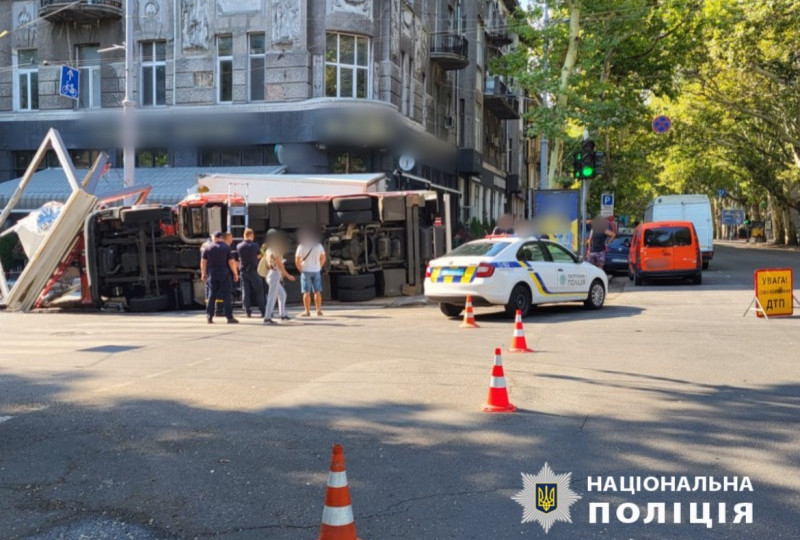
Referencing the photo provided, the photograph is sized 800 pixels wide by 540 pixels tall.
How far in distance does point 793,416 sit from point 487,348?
14.7ft

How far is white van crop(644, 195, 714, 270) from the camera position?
30.1 m

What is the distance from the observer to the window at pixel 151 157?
28453 mm

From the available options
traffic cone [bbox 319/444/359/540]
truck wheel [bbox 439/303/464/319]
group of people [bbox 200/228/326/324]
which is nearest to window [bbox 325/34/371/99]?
group of people [bbox 200/228/326/324]

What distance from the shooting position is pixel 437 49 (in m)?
33.0

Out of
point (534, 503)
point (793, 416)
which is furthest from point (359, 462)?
point (793, 416)

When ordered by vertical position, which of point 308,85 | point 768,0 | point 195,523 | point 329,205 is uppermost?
point 768,0

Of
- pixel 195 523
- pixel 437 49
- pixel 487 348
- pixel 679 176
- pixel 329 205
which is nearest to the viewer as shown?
pixel 195 523

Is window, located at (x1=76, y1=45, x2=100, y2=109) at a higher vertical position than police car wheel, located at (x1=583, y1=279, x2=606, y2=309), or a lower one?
higher

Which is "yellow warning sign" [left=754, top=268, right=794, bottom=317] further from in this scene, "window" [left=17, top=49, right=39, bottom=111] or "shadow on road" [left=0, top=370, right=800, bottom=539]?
"window" [left=17, top=49, right=39, bottom=111]

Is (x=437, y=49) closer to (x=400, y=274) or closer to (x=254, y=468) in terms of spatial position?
(x=400, y=274)

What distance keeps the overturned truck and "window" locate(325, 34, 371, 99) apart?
29.9 feet

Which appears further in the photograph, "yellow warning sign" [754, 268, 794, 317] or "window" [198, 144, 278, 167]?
"window" [198, 144, 278, 167]

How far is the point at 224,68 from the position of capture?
27.4 meters

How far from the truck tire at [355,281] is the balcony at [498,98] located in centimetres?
2467
